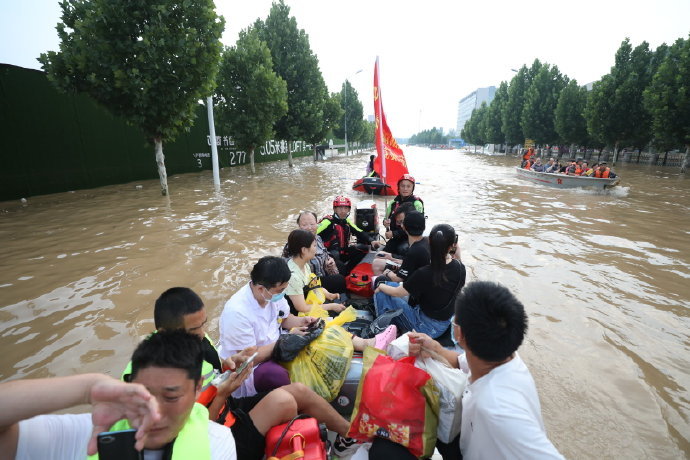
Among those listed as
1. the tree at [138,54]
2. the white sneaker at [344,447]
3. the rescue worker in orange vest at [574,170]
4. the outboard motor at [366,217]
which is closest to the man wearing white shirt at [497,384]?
the white sneaker at [344,447]

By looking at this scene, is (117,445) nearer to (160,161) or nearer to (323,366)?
(323,366)

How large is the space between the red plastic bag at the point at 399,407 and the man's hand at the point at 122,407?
116 cm

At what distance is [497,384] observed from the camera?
143 centimetres

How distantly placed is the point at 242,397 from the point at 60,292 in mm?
4229

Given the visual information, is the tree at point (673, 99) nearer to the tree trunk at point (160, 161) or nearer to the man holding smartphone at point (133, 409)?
the tree trunk at point (160, 161)

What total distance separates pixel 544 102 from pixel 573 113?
5.91 m

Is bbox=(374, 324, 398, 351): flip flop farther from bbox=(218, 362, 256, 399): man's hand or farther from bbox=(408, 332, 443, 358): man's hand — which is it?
bbox=(218, 362, 256, 399): man's hand

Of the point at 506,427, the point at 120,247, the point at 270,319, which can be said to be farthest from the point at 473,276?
the point at 120,247

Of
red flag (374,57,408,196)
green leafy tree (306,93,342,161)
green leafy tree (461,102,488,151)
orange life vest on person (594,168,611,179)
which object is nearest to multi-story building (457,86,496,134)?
green leafy tree (461,102,488,151)

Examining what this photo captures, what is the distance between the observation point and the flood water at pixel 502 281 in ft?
10.1

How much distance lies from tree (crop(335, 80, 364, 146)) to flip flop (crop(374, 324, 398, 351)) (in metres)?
42.0

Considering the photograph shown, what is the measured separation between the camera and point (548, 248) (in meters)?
7.27

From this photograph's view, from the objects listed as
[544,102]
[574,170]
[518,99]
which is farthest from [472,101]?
[574,170]

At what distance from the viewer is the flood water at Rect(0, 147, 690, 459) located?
306 centimetres
